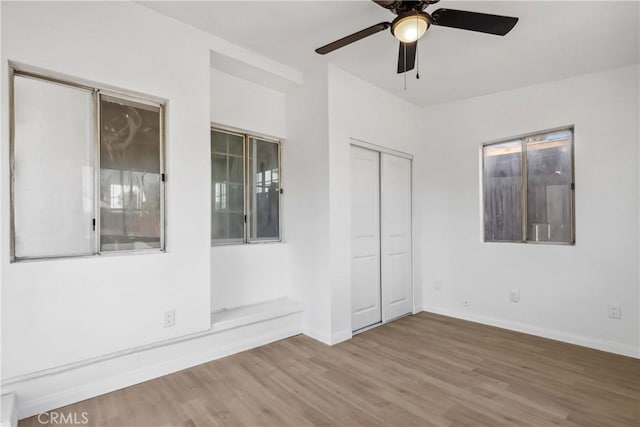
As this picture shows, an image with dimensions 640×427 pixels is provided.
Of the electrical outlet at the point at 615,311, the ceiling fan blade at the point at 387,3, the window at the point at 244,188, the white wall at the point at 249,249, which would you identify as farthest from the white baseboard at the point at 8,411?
the electrical outlet at the point at 615,311

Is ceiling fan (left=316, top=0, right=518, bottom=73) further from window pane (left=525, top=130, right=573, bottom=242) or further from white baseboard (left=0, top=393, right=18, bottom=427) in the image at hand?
white baseboard (left=0, top=393, right=18, bottom=427)

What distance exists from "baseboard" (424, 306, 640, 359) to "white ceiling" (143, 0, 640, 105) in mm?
2651

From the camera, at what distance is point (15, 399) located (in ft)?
6.45

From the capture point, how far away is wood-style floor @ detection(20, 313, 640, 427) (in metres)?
2.08

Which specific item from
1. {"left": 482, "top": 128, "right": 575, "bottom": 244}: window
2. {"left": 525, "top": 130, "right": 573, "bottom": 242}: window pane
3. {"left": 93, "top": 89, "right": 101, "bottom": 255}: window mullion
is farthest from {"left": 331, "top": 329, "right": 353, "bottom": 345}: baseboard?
{"left": 525, "top": 130, "right": 573, "bottom": 242}: window pane

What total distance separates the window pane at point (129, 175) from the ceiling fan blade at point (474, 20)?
221cm

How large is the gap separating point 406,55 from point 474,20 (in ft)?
1.67

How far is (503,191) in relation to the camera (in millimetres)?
3922

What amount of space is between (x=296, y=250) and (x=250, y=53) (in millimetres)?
2038

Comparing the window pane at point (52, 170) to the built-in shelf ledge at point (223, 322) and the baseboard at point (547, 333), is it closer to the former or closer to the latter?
the built-in shelf ledge at point (223, 322)

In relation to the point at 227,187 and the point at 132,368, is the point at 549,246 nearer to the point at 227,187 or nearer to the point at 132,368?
the point at 227,187

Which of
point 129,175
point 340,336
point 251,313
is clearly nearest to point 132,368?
point 251,313

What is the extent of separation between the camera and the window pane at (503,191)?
12.5 feet

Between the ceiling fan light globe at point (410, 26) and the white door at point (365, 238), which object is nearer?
the ceiling fan light globe at point (410, 26)
